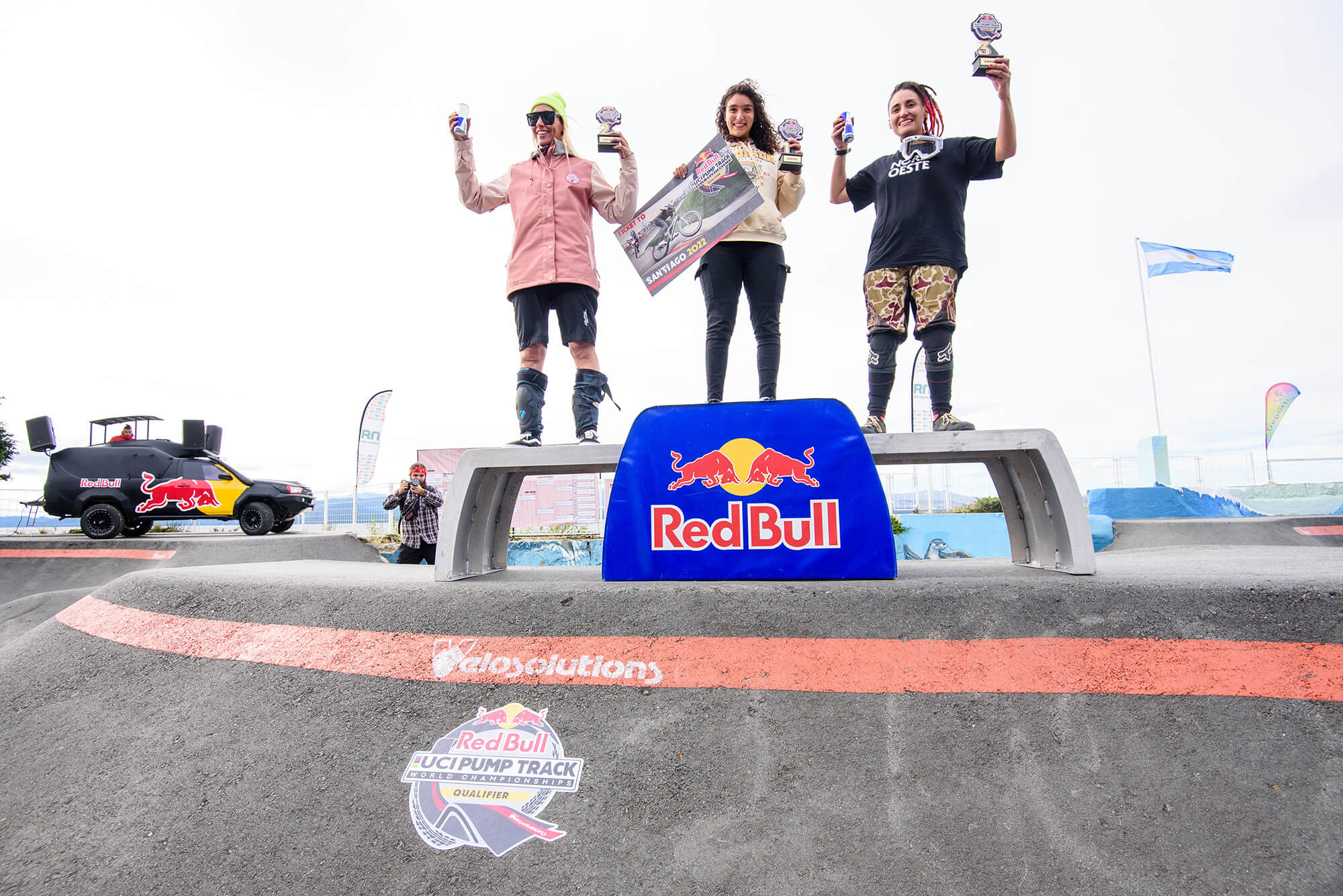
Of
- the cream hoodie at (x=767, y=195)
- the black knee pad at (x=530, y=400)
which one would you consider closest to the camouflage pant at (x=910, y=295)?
the cream hoodie at (x=767, y=195)

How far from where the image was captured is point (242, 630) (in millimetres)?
2852

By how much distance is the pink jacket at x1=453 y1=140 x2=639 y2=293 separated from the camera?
11.3 ft

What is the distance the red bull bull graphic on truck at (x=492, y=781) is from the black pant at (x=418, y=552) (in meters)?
5.53

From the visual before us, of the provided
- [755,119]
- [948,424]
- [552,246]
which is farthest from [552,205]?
[948,424]

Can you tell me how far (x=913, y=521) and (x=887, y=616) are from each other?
10.4 meters

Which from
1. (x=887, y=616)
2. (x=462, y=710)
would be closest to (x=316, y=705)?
(x=462, y=710)

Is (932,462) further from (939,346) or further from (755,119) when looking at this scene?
(755,119)

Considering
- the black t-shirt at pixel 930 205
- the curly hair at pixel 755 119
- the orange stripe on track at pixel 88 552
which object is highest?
the curly hair at pixel 755 119

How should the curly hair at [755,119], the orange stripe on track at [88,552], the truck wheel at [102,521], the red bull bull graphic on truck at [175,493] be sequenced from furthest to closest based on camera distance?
the red bull bull graphic on truck at [175,493], the truck wheel at [102,521], the orange stripe on track at [88,552], the curly hair at [755,119]

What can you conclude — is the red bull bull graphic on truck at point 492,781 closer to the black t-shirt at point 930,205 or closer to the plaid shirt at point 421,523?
the black t-shirt at point 930,205

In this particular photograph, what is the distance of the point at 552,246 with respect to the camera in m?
3.44

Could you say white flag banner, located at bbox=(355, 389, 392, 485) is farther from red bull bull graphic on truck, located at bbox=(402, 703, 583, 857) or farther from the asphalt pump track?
red bull bull graphic on truck, located at bbox=(402, 703, 583, 857)

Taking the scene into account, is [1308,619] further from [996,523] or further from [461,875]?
[996,523]

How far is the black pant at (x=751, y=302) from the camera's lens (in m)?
3.55
